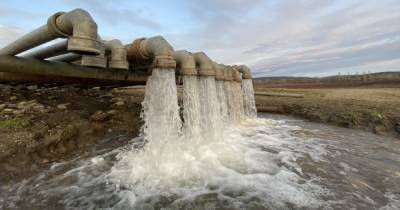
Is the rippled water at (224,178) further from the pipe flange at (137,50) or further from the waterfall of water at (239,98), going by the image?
the waterfall of water at (239,98)

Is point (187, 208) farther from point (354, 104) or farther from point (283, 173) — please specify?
point (354, 104)

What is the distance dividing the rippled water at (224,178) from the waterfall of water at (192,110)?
539 mm

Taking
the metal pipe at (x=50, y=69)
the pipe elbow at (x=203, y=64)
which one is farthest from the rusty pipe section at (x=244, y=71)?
the metal pipe at (x=50, y=69)

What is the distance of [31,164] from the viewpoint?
5.39 m

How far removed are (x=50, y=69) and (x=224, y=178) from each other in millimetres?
4837

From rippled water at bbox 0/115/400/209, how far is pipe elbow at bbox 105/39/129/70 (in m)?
2.14

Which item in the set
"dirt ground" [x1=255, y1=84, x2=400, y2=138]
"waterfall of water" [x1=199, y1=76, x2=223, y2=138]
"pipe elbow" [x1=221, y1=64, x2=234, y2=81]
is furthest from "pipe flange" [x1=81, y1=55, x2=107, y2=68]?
"dirt ground" [x1=255, y1=84, x2=400, y2=138]

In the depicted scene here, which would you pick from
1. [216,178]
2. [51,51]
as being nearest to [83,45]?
[51,51]

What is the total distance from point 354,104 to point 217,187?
10.6m

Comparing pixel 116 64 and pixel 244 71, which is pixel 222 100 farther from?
pixel 116 64

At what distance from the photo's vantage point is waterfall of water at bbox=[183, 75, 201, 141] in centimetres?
700

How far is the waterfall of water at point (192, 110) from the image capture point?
23.0 ft

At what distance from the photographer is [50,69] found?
6207 millimetres

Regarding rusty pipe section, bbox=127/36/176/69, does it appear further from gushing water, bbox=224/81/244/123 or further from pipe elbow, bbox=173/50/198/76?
gushing water, bbox=224/81/244/123
